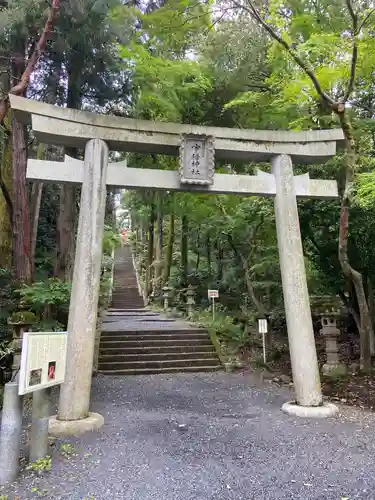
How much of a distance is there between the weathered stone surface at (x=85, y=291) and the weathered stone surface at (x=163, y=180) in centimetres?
20

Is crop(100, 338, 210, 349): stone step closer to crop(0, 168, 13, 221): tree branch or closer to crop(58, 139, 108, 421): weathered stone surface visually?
crop(0, 168, 13, 221): tree branch

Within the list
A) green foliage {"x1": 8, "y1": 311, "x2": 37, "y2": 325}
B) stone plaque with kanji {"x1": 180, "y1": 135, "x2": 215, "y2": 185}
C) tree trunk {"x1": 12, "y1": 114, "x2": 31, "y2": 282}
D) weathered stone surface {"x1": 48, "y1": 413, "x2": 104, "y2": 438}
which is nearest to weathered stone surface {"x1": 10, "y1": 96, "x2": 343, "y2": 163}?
stone plaque with kanji {"x1": 180, "y1": 135, "x2": 215, "y2": 185}

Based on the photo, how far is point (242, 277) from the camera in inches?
553

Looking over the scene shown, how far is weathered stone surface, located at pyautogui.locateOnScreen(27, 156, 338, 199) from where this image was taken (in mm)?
5270

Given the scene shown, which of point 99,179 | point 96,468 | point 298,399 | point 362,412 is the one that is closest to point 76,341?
point 96,468

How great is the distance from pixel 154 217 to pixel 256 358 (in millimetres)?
10285

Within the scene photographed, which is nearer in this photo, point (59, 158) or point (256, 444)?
point (256, 444)

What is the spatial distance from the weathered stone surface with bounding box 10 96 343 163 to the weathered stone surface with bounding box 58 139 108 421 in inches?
10.6

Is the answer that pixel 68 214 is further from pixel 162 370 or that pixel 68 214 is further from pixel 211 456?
pixel 211 456

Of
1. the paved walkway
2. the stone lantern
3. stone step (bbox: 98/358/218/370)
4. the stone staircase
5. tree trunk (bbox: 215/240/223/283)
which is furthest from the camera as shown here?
tree trunk (bbox: 215/240/223/283)

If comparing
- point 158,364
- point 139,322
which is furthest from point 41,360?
point 139,322

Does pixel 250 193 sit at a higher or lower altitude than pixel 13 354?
higher

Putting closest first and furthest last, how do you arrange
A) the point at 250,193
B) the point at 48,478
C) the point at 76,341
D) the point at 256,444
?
the point at 48,478 → the point at 256,444 → the point at 76,341 → the point at 250,193

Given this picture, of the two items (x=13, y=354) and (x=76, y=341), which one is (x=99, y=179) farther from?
(x=13, y=354)
